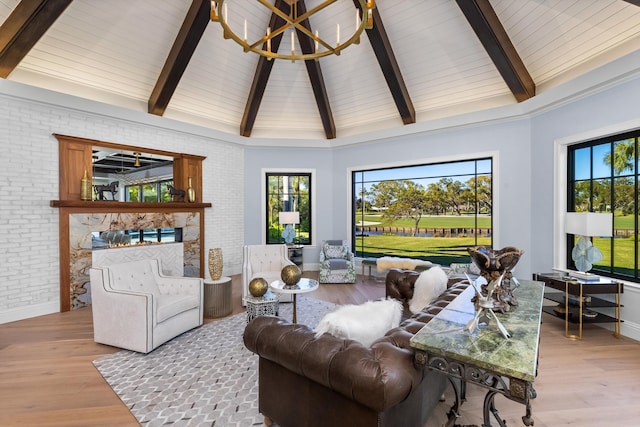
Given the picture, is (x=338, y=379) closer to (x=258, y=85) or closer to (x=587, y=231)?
(x=587, y=231)

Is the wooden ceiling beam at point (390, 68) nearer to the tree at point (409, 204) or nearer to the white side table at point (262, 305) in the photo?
the tree at point (409, 204)

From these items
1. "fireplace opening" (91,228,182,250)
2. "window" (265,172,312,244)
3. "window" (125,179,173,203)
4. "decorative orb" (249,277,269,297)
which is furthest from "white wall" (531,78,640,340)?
"window" (125,179,173,203)

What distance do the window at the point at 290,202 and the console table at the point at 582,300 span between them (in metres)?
4.89

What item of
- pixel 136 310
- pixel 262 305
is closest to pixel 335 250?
pixel 262 305

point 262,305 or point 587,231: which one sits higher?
point 587,231

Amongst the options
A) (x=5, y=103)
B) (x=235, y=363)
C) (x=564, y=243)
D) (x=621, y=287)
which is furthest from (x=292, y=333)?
(x=5, y=103)

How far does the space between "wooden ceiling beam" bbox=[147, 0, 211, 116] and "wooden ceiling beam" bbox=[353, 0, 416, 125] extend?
2332 mm

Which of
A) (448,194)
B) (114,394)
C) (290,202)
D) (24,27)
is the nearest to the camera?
(114,394)

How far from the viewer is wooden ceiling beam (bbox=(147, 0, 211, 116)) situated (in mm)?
Result: 4332

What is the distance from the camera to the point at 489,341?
5.00 feet

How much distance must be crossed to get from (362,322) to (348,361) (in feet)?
1.26

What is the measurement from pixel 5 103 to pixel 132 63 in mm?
1781

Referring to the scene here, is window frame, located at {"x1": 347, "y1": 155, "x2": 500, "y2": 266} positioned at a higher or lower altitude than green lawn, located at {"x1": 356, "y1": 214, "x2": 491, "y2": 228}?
higher

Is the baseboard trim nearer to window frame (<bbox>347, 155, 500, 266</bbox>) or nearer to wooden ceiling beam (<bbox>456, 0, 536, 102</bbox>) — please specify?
window frame (<bbox>347, 155, 500, 266</bbox>)
